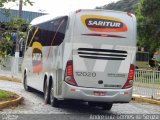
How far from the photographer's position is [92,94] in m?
15.1

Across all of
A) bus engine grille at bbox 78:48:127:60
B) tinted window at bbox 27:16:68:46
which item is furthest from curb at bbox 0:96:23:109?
bus engine grille at bbox 78:48:127:60

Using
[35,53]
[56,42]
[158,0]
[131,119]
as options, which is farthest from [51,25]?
[158,0]

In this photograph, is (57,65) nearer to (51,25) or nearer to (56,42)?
(56,42)

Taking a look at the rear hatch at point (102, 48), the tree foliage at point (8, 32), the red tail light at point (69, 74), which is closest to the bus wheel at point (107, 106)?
the rear hatch at point (102, 48)

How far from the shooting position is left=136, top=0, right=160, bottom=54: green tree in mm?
48719

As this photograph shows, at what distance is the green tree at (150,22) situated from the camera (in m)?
48.7

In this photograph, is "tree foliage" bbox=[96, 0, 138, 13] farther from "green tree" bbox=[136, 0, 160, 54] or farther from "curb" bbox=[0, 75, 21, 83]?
"curb" bbox=[0, 75, 21, 83]

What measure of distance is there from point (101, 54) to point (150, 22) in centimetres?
3523

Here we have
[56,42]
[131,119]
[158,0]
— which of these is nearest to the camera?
[131,119]

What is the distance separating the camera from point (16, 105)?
16.1 metres

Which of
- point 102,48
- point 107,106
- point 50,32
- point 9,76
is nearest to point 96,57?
point 102,48

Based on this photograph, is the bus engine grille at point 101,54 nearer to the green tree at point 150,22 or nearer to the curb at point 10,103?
the curb at point 10,103

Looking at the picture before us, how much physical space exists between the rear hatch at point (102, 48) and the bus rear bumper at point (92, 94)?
168 mm

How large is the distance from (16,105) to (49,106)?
46.7 inches
